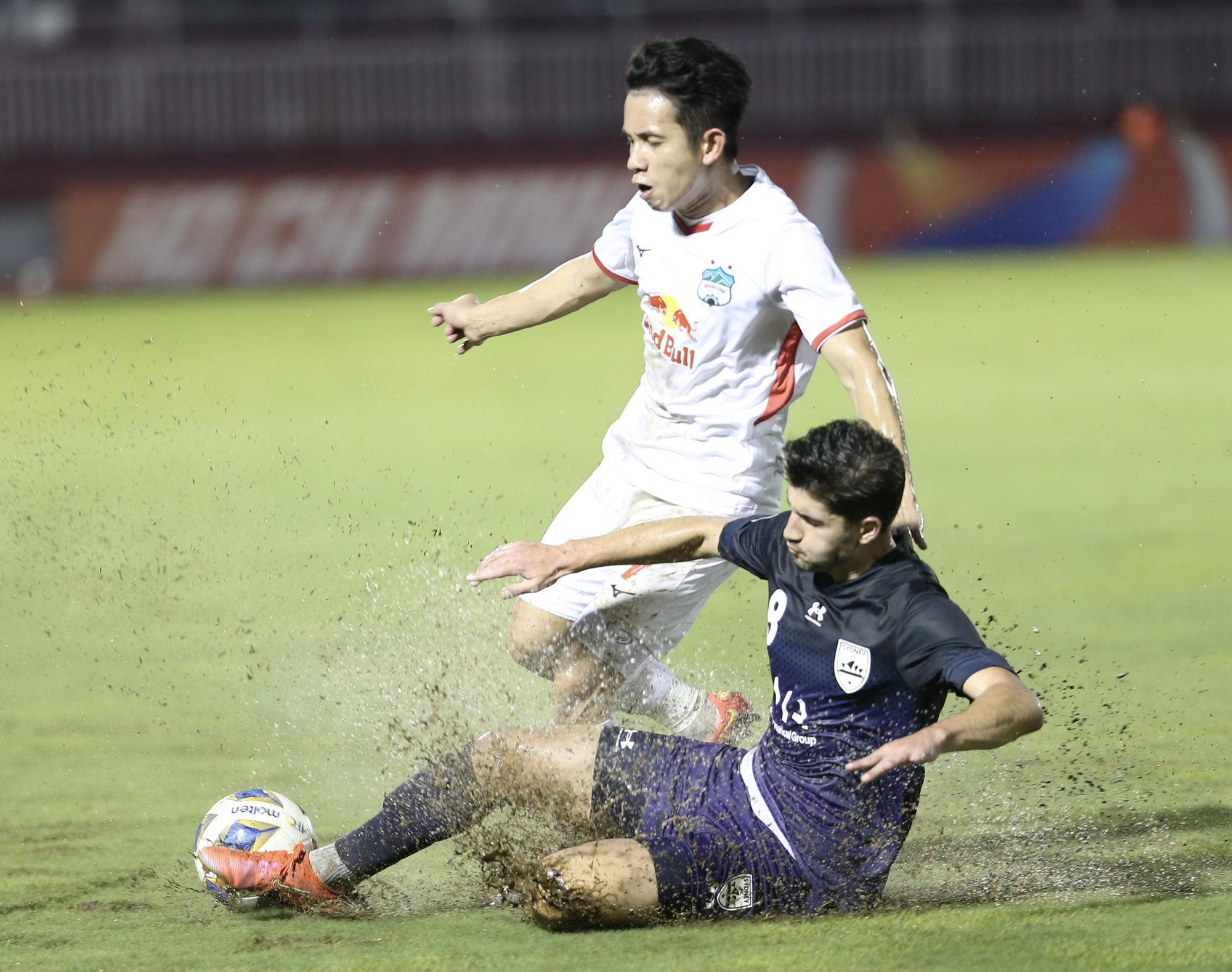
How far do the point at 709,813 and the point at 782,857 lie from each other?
0.69ft

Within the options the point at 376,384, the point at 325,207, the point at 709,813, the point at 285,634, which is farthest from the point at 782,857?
the point at 325,207

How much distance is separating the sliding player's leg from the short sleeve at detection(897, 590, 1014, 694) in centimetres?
89

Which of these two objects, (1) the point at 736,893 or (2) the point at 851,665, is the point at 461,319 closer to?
(2) the point at 851,665

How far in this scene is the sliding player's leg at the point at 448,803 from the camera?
4.29 m

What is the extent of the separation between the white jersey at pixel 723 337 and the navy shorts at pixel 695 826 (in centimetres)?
98

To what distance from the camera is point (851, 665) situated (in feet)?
13.0

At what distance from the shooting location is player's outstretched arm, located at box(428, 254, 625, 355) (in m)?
5.41

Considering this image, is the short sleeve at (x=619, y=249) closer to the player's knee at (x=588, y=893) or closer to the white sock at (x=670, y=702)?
the white sock at (x=670, y=702)

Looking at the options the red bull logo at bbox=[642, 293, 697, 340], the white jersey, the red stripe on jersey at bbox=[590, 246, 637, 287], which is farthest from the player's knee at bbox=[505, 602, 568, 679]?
the red stripe on jersey at bbox=[590, 246, 637, 287]

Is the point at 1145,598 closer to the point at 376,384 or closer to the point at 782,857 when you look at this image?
the point at 782,857

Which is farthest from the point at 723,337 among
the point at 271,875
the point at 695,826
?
the point at 271,875

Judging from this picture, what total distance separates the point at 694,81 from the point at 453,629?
7.80 feet

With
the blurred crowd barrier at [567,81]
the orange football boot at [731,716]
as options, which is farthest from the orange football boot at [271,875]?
the blurred crowd barrier at [567,81]

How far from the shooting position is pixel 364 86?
22.6 m
